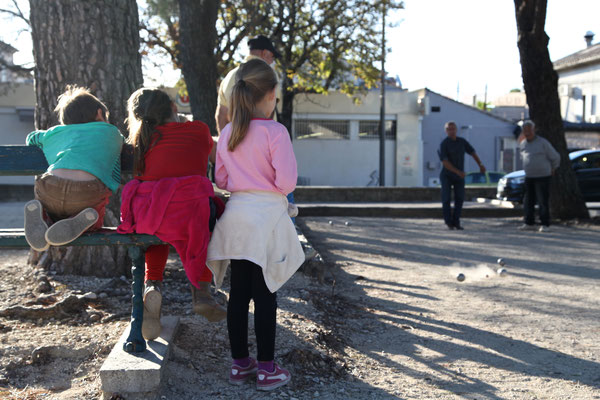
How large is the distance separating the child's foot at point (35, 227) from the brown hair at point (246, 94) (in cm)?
105

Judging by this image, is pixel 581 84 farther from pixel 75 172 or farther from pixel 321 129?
pixel 75 172

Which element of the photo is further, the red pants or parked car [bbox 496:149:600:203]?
parked car [bbox 496:149:600:203]

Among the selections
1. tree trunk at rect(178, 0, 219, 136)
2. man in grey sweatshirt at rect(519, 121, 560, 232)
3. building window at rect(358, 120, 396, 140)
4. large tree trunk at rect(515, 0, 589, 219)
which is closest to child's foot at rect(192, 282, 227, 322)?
tree trunk at rect(178, 0, 219, 136)

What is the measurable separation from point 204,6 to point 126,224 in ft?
24.9

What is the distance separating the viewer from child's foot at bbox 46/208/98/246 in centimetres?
325

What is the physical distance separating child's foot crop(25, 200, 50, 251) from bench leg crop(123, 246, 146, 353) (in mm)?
462

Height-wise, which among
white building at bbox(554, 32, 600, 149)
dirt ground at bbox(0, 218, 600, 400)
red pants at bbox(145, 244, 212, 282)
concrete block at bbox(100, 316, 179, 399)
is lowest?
dirt ground at bbox(0, 218, 600, 400)

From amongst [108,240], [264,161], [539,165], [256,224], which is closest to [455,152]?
[539,165]

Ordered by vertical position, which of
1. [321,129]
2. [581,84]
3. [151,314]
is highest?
[581,84]

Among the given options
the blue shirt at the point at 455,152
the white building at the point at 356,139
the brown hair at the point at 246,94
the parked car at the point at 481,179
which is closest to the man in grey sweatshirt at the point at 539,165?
the blue shirt at the point at 455,152

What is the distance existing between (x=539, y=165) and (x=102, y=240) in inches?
Answer: 374

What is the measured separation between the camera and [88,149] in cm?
355

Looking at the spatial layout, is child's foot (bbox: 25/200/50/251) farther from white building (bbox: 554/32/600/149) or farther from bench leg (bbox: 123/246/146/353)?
white building (bbox: 554/32/600/149)

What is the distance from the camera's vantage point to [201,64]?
10.3 metres
